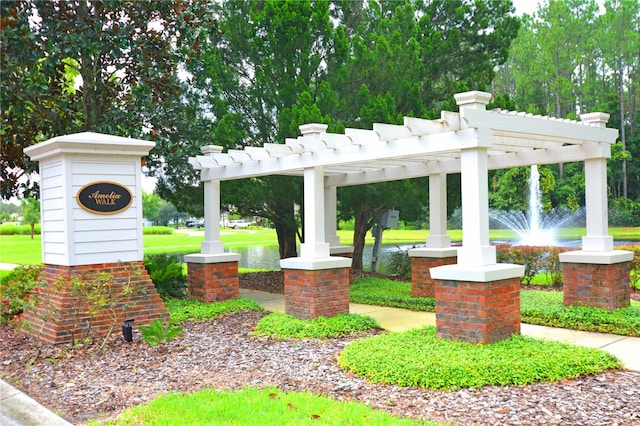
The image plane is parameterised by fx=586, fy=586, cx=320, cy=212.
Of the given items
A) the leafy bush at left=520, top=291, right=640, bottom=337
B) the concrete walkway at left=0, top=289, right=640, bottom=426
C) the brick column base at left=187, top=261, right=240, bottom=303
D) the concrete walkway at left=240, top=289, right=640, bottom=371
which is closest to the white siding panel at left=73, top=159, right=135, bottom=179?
the brick column base at left=187, top=261, right=240, bottom=303

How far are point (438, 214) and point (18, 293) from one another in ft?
24.3

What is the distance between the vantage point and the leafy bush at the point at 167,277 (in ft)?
35.4

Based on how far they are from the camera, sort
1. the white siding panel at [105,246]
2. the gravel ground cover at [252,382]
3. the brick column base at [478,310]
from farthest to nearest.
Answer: the white siding panel at [105,246] → the brick column base at [478,310] → the gravel ground cover at [252,382]

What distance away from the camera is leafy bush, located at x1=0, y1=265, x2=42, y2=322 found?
9336 millimetres

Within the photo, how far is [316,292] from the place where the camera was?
828cm

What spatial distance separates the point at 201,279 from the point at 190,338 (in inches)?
98.4

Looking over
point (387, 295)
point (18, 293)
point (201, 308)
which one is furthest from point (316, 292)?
point (18, 293)

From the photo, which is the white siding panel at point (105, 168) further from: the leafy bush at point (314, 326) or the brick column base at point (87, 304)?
the leafy bush at point (314, 326)

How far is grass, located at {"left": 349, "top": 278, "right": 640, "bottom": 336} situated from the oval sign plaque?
183 inches

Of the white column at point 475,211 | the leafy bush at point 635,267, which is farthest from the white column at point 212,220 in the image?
the leafy bush at point 635,267

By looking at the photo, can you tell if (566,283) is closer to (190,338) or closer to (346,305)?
(346,305)

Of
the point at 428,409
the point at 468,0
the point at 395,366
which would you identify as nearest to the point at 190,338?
the point at 395,366

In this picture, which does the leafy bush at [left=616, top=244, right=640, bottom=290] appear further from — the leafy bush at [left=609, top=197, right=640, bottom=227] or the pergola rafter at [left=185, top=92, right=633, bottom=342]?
the leafy bush at [left=609, top=197, right=640, bottom=227]

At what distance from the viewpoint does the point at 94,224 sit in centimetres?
816
